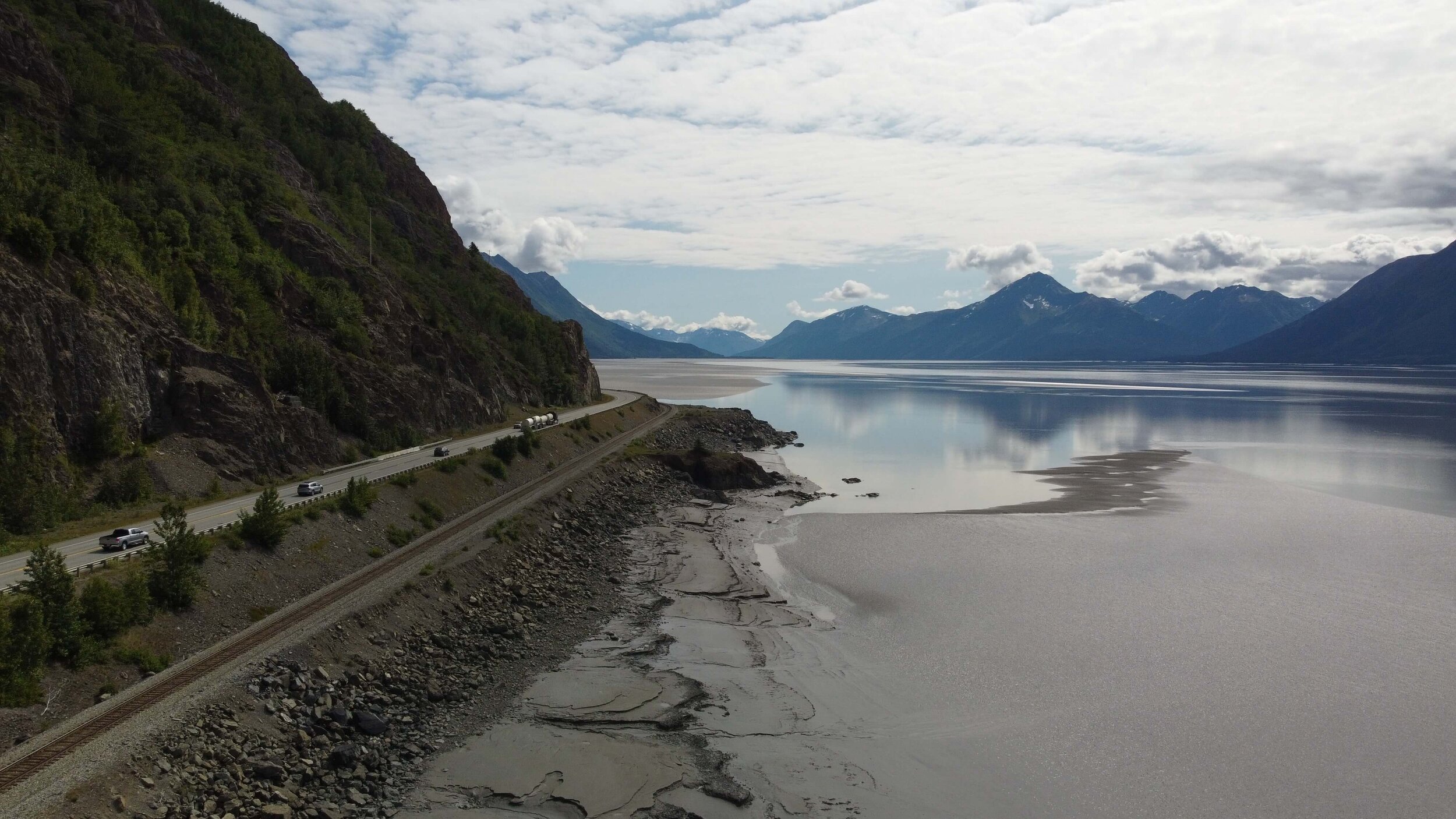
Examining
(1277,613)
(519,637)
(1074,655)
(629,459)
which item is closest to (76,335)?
(519,637)

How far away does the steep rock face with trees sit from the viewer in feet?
120

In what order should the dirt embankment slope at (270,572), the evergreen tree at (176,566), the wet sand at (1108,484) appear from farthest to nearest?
the wet sand at (1108,484), the evergreen tree at (176,566), the dirt embankment slope at (270,572)

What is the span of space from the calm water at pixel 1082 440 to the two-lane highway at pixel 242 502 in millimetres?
26915

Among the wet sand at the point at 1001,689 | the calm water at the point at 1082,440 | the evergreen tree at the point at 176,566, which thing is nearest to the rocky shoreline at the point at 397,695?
the wet sand at the point at 1001,689

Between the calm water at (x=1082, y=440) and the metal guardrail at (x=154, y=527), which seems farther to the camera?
the calm water at (x=1082, y=440)

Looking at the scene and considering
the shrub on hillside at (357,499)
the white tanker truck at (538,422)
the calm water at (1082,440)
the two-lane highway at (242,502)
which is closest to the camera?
the two-lane highway at (242,502)

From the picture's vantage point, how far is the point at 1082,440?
10744 cm

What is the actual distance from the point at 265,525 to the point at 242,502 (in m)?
8.46

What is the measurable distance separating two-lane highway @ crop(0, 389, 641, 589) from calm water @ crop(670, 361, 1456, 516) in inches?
1060

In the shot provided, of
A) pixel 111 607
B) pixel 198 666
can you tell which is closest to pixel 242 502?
pixel 111 607

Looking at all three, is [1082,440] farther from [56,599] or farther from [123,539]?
[56,599]

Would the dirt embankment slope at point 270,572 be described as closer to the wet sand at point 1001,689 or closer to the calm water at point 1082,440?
the wet sand at point 1001,689

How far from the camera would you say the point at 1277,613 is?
3762 cm

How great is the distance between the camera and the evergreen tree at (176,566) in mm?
26969
